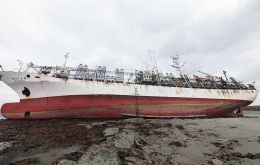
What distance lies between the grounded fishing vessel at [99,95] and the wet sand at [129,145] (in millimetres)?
3423

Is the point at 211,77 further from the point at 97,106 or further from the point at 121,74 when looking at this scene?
the point at 97,106

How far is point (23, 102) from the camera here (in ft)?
64.6

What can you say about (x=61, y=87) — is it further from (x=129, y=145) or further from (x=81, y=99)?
(x=129, y=145)

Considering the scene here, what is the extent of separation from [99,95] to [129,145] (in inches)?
376

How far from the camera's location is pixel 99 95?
20.0m

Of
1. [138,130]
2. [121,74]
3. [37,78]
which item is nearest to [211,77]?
[121,74]

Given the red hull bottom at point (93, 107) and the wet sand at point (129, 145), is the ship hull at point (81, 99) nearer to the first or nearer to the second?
the red hull bottom at point (93, 107)

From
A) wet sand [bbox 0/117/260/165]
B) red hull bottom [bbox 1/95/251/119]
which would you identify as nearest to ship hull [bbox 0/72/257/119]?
red hull bottom [bbox 1/95/251/119]

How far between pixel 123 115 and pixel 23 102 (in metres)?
7.89

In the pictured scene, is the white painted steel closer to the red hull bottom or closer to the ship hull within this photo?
the ship hull

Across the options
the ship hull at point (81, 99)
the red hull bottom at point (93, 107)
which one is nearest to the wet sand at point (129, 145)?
the red hull bottom at point (93, 107)

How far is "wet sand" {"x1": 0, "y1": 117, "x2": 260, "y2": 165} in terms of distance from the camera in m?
9.49

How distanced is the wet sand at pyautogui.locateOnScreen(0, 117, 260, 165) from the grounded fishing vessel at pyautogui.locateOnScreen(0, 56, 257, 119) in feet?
11.2

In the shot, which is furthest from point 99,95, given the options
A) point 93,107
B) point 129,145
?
point 129,145
